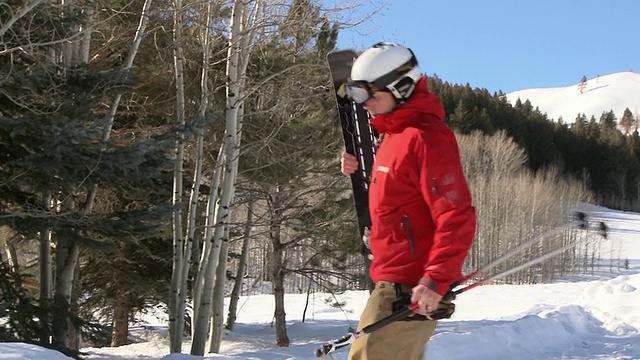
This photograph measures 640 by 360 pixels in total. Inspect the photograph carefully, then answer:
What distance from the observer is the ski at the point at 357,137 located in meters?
4.09

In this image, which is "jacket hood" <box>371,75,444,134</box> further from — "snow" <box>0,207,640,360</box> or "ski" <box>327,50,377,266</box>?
"snow" <box>0,207,640,360</box>

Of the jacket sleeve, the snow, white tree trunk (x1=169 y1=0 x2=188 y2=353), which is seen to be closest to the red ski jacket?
the jacket sleeve

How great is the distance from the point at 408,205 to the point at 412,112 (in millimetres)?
386

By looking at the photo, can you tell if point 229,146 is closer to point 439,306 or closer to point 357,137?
point 357,137

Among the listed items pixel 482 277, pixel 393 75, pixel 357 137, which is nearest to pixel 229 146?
pixel 357 137

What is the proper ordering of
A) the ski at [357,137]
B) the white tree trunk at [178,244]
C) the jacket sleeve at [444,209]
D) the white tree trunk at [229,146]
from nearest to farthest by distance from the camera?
1. the jacket sleeve at [444,209]
2. the ski at [357,137]
3. the white tree trunk at [229,146]
4. the white tree trunk at [178,244]

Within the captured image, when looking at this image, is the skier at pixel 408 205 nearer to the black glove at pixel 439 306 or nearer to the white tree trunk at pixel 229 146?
the black glove at pixel 439 306

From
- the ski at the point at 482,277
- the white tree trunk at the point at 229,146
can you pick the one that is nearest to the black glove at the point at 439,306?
the ski at the point at 482,277

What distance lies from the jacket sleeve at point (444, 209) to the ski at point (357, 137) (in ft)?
4.09

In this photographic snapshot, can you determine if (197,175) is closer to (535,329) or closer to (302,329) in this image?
(535,329)

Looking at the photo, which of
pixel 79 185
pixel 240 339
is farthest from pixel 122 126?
pixel 240 339

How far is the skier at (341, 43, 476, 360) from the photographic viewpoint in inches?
98.6

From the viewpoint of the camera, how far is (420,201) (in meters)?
2.65

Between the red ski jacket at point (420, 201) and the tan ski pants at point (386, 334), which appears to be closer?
the red ski jacket at point (420, 201)
